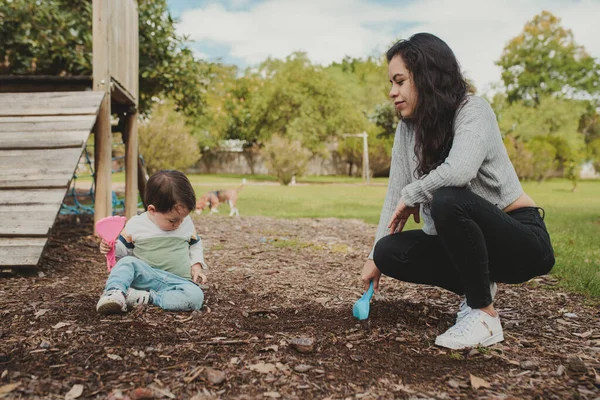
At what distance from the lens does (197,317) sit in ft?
8.98

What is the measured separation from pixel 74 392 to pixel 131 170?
5.37m

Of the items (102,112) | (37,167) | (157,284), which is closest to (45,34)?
(102,112)

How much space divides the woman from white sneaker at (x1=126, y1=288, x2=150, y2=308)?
1270 mm

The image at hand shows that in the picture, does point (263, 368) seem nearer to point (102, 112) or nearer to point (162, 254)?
point (162, 254)

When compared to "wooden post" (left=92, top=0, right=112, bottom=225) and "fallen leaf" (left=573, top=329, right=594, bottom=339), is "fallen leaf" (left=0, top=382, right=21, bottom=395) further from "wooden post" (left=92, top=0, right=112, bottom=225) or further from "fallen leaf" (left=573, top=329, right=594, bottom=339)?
"wooden post" (left=92, top=0, right=112, bottom=225)

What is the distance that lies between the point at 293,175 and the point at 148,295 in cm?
1865

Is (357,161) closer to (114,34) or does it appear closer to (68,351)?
(114,34)

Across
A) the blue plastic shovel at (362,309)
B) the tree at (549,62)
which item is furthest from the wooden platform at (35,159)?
the tree at (549,62)

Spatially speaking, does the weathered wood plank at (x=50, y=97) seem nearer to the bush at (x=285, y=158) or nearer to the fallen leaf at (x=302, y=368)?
the fallen leaf at (x=302, y=368)

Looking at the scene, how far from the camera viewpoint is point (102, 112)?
514 cm

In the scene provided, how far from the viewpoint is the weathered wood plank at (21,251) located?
11.7ft

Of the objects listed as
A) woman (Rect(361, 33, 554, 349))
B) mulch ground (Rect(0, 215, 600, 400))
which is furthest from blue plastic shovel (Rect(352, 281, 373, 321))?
woman (Rect(361, 33, 554, 349))

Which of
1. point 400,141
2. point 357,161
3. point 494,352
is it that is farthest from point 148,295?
point 357,161

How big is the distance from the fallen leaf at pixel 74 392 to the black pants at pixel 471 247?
1.47 meters
